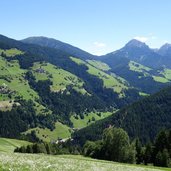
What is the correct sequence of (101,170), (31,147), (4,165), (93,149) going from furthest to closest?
(31,147) < (93,149) < (101,170) < (4,165)

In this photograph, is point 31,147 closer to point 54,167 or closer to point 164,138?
point 164,138

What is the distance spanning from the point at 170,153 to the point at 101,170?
9248cm

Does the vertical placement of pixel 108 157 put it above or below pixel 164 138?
below

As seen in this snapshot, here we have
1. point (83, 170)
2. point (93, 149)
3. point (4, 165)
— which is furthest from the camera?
point (93, 149)

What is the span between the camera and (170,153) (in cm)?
12975

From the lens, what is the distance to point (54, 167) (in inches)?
1510

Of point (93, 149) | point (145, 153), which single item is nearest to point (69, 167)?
point (145, 153)

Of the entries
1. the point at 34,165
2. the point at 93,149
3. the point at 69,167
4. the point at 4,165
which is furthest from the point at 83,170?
the point at 93,149

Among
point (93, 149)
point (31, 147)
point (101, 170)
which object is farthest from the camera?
point (31, 147)

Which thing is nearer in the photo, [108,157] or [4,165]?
[4,165]

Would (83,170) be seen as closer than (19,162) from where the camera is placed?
No

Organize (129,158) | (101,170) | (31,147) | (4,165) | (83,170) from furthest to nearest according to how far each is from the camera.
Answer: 1. (31,147)
2. (129,158)
3. (101,170)
4. (83,170)
5. (4,165)

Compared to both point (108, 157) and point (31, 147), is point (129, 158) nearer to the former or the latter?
point (108, 157)

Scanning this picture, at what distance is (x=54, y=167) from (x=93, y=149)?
11856 centimetres
